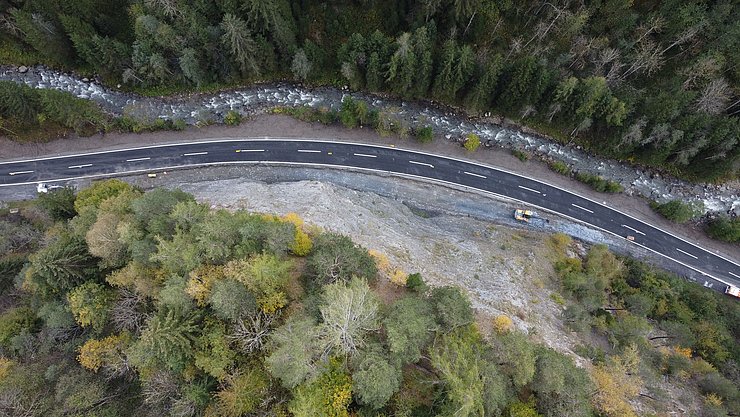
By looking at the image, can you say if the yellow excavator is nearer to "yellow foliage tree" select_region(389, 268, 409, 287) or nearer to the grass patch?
the grass patch

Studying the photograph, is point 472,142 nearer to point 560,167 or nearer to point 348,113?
point 560,167

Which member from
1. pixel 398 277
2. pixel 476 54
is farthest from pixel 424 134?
pixel 398 277

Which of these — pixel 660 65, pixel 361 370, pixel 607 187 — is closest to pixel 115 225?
pixel 361 370

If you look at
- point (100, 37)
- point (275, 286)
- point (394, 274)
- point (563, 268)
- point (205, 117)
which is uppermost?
point (100, 37)

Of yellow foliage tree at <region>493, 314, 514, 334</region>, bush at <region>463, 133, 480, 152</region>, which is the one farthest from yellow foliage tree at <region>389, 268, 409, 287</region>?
bush at <region>463, 133, 480, 152</region>

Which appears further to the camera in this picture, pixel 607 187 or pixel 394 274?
pixel 607 187

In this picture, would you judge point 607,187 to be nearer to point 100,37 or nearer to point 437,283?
point 437,283

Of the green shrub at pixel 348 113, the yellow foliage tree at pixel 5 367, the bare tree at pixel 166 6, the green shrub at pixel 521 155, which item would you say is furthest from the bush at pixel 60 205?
the green shrub at pixel 521 155
